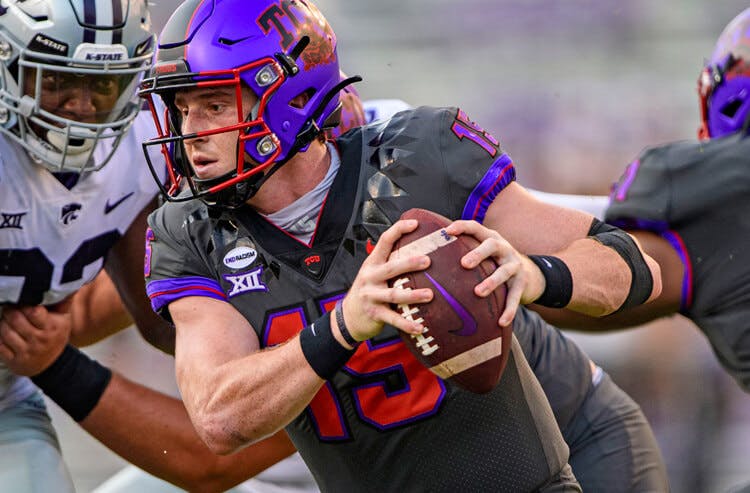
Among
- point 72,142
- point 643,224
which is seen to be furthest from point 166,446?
point 643,224

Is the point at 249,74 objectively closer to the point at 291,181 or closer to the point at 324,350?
the point at 291,181

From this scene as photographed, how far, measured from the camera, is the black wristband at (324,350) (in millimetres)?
2311

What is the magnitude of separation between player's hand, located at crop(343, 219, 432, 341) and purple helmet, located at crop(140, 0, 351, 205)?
566mm

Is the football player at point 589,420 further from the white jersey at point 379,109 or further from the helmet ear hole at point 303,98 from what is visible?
the white jersey at point 379,109

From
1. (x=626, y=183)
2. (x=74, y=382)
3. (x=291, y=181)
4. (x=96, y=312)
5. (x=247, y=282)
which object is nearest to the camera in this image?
(x=247, y=282)

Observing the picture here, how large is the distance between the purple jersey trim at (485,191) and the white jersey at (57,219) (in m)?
1.52

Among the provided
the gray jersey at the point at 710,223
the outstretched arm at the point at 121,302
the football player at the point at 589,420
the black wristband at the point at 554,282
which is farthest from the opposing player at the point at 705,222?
the outstretched arm at the point at 121,302

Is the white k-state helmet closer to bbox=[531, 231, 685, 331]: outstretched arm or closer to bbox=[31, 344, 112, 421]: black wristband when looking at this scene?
bbox=[31, 344, 112, 421]: black wristband

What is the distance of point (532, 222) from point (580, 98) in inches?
203

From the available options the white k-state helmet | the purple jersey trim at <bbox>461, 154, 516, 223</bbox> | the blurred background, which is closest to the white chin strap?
the white k-state helmet

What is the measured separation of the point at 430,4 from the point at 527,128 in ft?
6.70

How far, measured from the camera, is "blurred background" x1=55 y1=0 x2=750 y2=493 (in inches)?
210

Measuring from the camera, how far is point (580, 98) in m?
7.70

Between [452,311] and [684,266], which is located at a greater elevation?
[452,311]
